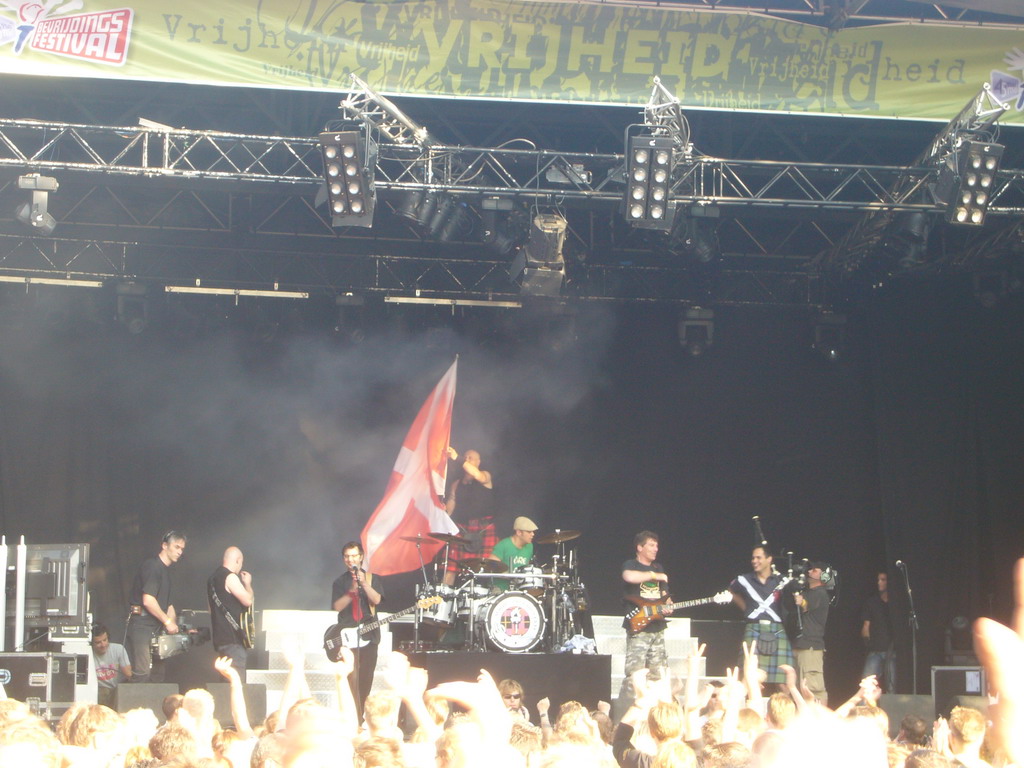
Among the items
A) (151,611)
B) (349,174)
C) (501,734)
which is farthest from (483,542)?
(501,734)

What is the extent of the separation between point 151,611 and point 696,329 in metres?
6.77

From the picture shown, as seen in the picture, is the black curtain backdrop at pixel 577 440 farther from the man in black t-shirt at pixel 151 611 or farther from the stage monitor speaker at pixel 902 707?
the stage monitor speaker at pixel 902 707

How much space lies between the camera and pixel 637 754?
397cm

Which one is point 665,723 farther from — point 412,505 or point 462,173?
point 412,505

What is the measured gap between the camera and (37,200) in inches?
395

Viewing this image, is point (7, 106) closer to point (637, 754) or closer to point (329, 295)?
point (329, 295)

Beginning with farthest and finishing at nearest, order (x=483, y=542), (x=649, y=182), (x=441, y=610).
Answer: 1. (x=483, y=542)
2. (x=441, y=610)
3. (x=649, y=182)

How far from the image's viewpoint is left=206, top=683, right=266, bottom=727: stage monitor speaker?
8469mm

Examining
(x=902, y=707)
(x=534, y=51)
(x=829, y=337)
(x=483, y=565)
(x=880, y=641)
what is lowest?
(x=902, y=707)

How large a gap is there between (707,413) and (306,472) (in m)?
4.86

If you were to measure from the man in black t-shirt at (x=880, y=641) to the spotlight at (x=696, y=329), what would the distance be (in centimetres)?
336

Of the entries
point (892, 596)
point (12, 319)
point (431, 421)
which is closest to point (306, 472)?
point (431, 421)

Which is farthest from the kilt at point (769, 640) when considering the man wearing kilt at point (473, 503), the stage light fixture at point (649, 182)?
the stage light fixture at point (649, 182)

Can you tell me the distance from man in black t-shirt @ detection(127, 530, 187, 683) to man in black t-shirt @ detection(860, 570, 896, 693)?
7.20 m
